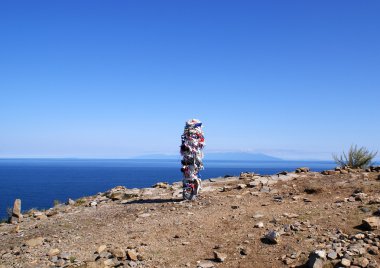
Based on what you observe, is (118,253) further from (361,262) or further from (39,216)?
(39,216)

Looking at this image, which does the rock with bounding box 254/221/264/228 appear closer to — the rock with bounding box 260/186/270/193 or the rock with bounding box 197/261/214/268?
the rock with bounding box 197/261/214/268

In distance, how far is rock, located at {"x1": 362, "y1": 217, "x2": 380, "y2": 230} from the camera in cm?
1043

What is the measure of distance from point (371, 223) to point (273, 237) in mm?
2820

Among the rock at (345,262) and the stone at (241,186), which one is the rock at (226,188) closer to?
the stone at (241,186)

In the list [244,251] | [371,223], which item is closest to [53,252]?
[244,251]

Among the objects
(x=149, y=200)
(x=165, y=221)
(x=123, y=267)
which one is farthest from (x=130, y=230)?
(x=149, y=200)

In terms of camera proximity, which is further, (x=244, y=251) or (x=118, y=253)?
(x=118, y=253)

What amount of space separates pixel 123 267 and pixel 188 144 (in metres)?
8.25

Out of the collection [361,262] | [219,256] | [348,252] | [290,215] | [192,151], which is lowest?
[219,256]

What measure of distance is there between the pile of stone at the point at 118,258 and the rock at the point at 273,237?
11.7ft

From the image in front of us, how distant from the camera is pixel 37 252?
446 inches

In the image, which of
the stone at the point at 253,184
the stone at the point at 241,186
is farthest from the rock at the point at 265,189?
the stone at the point at 241,186

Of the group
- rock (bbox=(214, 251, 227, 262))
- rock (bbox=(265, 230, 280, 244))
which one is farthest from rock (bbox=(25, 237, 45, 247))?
rock (bbox=(265, 230, 280, 244))

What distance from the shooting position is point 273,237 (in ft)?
33.9
